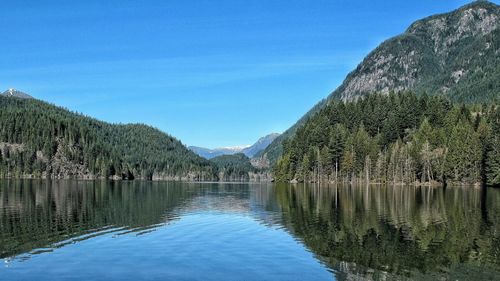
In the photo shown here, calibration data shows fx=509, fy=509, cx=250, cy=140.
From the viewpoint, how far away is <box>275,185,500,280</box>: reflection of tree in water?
34188mm

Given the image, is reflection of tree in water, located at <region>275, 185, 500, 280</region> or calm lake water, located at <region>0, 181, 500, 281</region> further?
reflection of tree in water, located at <region>275, 185, 500, 280</region>

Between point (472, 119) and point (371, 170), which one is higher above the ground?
point (472, 119)

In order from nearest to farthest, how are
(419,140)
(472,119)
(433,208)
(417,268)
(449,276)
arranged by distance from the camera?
1. (449,276)
2. (417,268)
3. (433,208)
4. (419,140)
5. (472,119)

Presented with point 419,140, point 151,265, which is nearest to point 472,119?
point 419,140

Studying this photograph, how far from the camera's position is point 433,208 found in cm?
7875

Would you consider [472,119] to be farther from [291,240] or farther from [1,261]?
[1,261]

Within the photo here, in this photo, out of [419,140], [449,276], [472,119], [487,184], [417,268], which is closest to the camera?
[449,276]

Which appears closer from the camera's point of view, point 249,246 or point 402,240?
point 249,246

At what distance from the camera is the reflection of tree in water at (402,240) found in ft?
112

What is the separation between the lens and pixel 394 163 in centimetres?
18612

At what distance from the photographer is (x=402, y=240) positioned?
1799 inches

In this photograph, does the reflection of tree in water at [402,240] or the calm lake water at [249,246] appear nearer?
the calm lake water at [249,246]

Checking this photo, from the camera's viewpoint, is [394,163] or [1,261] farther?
[394,163]

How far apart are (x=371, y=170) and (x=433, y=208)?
12202cm
